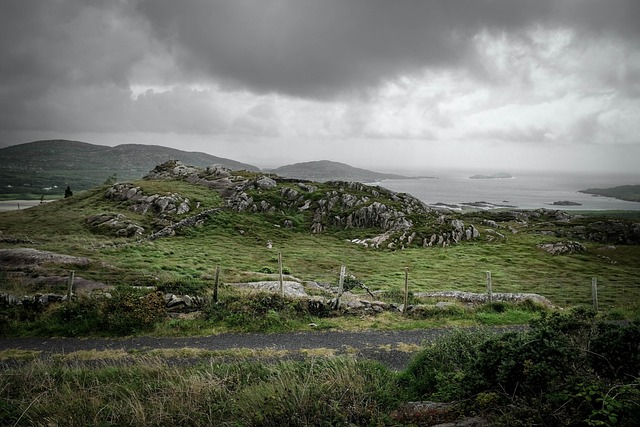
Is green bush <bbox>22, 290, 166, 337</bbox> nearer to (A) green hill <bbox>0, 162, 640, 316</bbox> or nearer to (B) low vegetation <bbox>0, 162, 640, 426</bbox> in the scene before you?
(B) low vegetation <bbox>0, 162, 640, 426</bbox>

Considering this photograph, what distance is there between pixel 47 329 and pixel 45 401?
1235 centimetres

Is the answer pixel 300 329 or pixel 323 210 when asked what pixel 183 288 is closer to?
pixel 300 329

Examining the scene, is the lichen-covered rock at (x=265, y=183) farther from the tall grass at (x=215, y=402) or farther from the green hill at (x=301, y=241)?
the tall grass at (x=215, y=402)

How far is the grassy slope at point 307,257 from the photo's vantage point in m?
34.0

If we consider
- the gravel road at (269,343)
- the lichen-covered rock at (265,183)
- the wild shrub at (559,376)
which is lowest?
the gravel road at (269,343)

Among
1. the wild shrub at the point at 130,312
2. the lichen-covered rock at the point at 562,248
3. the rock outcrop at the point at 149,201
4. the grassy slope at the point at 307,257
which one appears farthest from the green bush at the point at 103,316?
the lichen-covered rock at the point at 562,248

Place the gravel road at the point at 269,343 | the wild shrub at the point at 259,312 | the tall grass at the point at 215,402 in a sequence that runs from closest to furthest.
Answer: the tall grass at the point at 215,402
the gravel road at the point at 269,343
the wild shrub at the point at 259,312

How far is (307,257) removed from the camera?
48938mm

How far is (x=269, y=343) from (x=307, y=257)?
33.8 meters

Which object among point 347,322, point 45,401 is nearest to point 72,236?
point 347,322

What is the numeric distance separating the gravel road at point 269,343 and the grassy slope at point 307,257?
1070 centimetres

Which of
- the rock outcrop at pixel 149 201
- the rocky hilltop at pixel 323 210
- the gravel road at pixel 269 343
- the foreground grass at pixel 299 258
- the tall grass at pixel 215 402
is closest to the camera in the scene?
the tall grass at pixel 215 402

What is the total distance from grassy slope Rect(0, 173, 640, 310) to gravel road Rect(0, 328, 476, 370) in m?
10.7

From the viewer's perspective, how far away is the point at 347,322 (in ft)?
60.4
